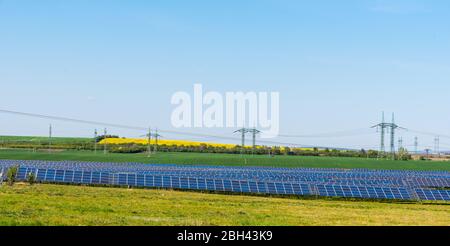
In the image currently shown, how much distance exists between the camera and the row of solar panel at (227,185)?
47.8 m

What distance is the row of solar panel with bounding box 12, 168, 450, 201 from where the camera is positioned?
47781mm

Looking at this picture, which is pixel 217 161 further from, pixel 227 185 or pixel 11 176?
pixel 11 176

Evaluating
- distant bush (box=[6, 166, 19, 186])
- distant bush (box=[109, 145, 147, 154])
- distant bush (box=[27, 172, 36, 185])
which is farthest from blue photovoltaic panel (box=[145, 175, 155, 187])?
distant bush (box=[109, 145, 147, 154])

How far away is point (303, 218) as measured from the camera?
27.2 meters

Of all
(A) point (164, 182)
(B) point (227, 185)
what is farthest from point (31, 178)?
(B) point (227, 185)

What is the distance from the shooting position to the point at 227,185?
50.0 m

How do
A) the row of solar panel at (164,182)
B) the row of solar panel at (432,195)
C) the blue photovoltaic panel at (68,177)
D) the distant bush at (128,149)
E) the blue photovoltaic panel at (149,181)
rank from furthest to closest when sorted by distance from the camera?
the distant bush at (128,149), the blue photovoltaic panel at (68,177), the blue photovoltaic panel at (149,181), the row of solar panel at (164,182), the row of solar panel at (432,195)

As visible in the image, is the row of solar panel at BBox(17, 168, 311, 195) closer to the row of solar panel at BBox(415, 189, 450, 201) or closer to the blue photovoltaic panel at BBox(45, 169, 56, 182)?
the blue photovoltaic panel at BBox(45, 169, 56, 182)

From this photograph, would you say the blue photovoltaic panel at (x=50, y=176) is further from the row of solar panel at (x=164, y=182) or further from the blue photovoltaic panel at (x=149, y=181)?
the blue photovoltaic panel at (x=149, y=181)

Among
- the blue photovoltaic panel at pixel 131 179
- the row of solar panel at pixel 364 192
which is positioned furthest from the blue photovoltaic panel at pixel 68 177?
the row of solar panel at pixel 364 192
